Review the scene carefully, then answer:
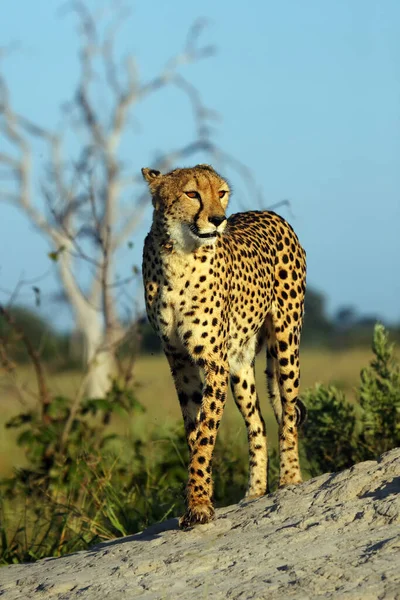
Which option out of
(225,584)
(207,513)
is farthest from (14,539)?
(225,584)

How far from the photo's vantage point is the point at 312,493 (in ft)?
12.5

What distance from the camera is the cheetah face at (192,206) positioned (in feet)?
13.5

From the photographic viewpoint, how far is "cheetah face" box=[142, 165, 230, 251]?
13.5 feet

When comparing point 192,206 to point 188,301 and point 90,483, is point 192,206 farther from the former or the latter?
point 90,483

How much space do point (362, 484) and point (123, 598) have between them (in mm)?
922

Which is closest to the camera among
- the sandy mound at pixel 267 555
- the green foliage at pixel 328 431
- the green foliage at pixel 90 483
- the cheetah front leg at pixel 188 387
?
the sandy mound at pixel 267 555

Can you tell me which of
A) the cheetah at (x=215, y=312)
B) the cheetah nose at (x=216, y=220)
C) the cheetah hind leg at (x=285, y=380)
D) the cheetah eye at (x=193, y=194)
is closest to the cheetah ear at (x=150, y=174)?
the cheetah at (x=215, y=312)

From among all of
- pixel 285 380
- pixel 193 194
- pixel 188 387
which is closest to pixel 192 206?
pixel 193 194

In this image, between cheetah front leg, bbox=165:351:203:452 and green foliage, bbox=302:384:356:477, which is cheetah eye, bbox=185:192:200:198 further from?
green foliage, bbox=302:384:356:477

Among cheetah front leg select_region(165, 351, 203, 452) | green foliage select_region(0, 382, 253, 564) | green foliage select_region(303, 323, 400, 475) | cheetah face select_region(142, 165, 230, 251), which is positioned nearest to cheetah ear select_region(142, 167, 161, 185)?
cheetah face select_region(142, 165, 230, 251)

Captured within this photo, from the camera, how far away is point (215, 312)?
169 inches

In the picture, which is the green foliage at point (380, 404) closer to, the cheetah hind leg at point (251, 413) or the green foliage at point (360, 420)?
the green foliage at point (360, 420)

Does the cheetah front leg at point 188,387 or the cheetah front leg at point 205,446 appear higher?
the cheetah front leg at point 188,387

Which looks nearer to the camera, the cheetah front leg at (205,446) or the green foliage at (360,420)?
the cheetah front leg at (205,446)
